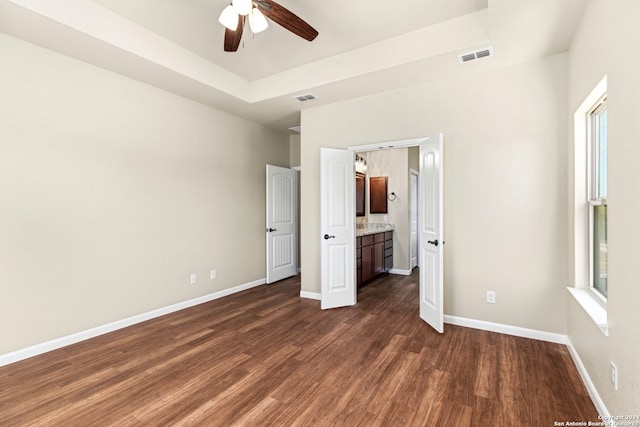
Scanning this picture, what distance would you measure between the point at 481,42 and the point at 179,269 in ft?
14.0

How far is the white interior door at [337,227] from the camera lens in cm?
396

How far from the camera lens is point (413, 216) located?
6320 millimetres

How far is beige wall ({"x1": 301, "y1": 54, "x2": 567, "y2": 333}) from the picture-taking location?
2.89 meters

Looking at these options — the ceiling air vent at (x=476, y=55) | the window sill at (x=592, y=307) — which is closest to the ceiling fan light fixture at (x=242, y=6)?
the ceiling air vent at (x=476, y=55)

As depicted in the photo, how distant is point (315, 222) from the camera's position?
4461 millimetres

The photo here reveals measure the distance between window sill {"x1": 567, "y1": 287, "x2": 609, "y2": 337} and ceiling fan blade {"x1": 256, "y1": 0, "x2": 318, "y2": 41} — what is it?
2786 millimetres

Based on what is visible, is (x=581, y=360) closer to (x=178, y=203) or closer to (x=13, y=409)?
(x=13, y=409)

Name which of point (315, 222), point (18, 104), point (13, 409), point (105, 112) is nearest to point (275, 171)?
point (315, 222)

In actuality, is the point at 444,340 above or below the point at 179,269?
below

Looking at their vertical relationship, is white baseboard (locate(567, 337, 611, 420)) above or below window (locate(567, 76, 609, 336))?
below

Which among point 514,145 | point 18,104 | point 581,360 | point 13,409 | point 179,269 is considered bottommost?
point 13,409

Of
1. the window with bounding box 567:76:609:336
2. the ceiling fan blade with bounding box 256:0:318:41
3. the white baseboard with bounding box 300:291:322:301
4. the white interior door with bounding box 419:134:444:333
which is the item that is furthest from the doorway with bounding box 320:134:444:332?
the ceiling fan blade with bounding box 256:0:318:41

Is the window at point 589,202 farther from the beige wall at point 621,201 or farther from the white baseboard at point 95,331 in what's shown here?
the white baseboard at point 95,331

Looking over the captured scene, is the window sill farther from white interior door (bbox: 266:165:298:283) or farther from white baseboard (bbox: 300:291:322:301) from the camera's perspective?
white interior door (bbox: 266:165:298:283)
